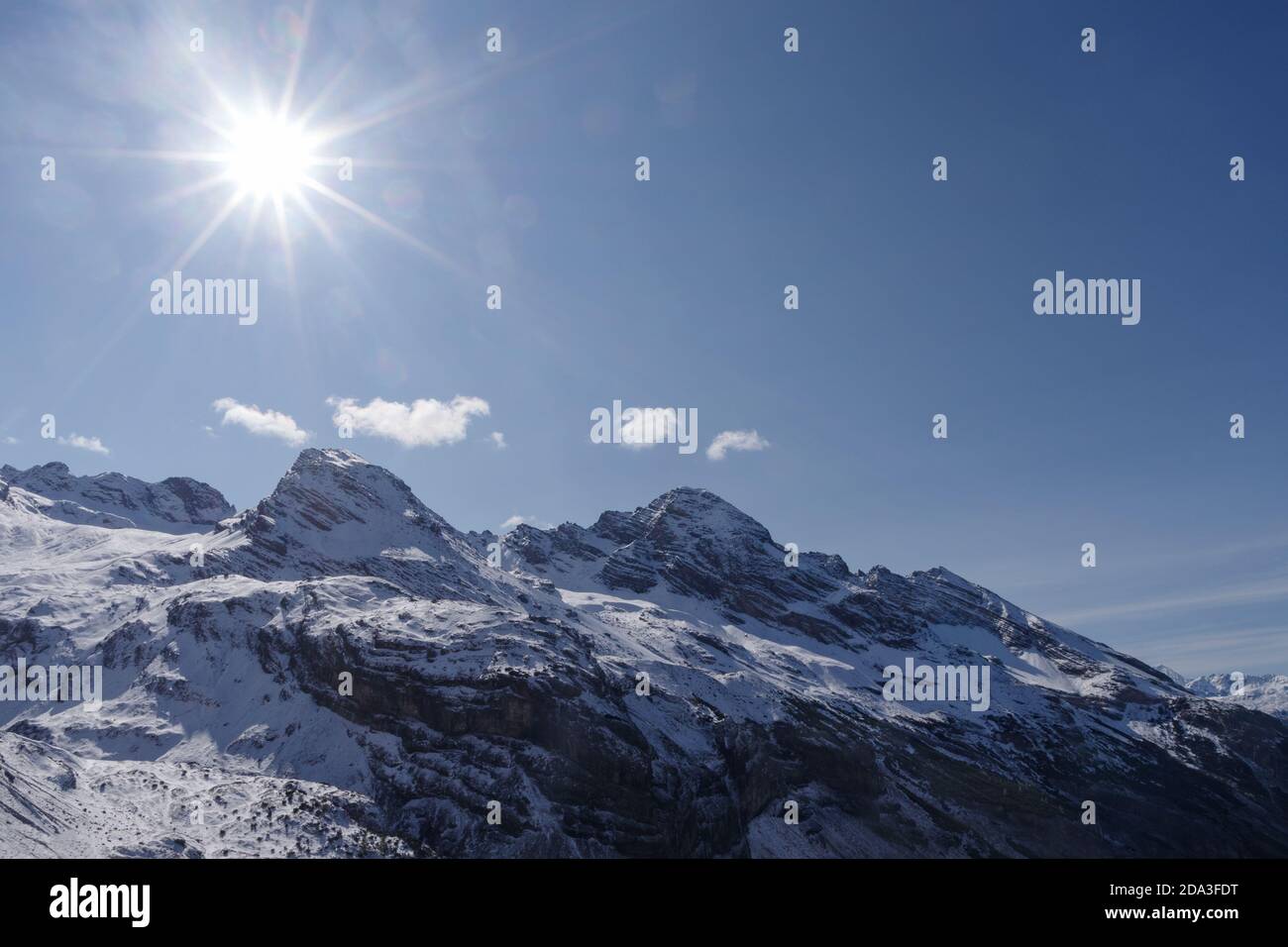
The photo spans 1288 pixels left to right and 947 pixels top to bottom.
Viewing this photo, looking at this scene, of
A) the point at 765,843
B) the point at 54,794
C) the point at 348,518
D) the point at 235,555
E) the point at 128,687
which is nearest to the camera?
the point at 54,794

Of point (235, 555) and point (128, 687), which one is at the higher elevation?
point (235, 555)

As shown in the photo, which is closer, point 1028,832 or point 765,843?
point 765,843

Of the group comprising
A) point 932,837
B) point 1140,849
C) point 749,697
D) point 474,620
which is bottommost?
point 1140,849

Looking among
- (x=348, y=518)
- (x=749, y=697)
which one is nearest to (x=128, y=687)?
(x=348, y=518)
